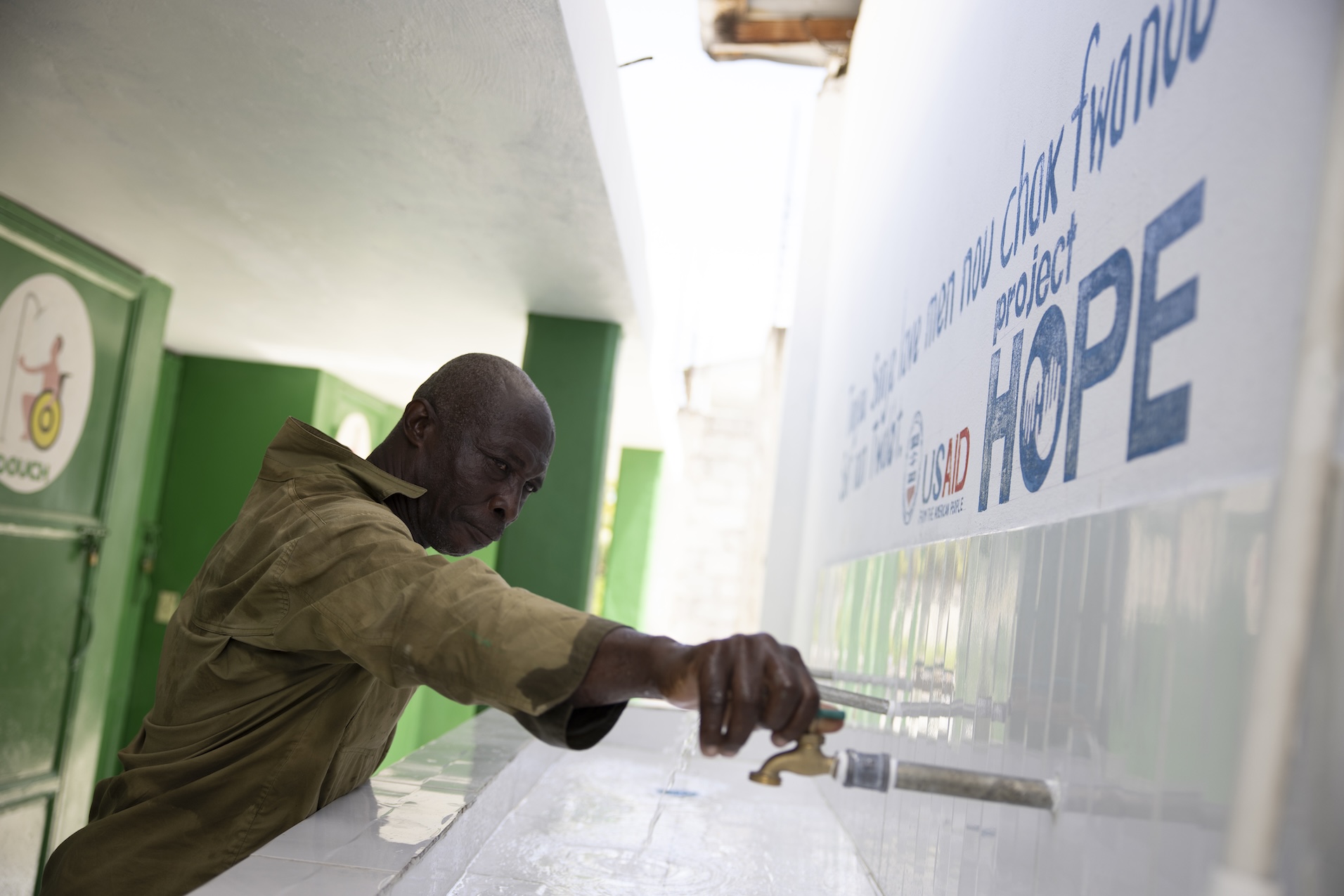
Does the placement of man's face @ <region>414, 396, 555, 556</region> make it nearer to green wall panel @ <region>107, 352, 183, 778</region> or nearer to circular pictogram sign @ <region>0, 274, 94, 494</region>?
circular pictogram sign @ <region>0, 274, 94, 494</region>

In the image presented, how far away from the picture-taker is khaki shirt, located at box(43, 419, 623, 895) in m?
0.94

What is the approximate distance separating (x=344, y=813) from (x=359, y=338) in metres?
3.92

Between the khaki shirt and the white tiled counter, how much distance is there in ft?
0.40

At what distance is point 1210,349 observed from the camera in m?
0.82

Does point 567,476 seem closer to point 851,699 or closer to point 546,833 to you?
point 546,833

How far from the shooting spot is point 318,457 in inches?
55.1

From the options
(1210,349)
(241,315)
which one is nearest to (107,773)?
(241,315)

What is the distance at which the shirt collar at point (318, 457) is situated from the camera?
136cm

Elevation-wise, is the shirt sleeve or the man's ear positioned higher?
the man's ear

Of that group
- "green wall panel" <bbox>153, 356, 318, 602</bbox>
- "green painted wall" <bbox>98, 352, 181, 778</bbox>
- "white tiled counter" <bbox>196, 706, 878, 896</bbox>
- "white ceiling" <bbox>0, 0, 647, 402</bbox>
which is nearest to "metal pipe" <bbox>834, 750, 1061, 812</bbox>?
"white tiled counter" <bbox>196, 706, 878, 896</bbox>

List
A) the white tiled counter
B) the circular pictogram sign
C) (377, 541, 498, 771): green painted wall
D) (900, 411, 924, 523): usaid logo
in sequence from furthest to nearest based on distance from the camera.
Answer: (377, 541, 498, 771): green painted wall → the circular pictogram sign → (900, 411, 924, 523): usaid logo → the white tiled counter

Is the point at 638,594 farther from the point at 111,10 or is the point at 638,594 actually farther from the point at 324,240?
the point at 111,10

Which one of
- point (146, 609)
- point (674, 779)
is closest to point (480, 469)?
point (674, 779)

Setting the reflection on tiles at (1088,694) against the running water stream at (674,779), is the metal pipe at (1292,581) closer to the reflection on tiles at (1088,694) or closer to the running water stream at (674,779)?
the reflection on tiles at (1088,694)
